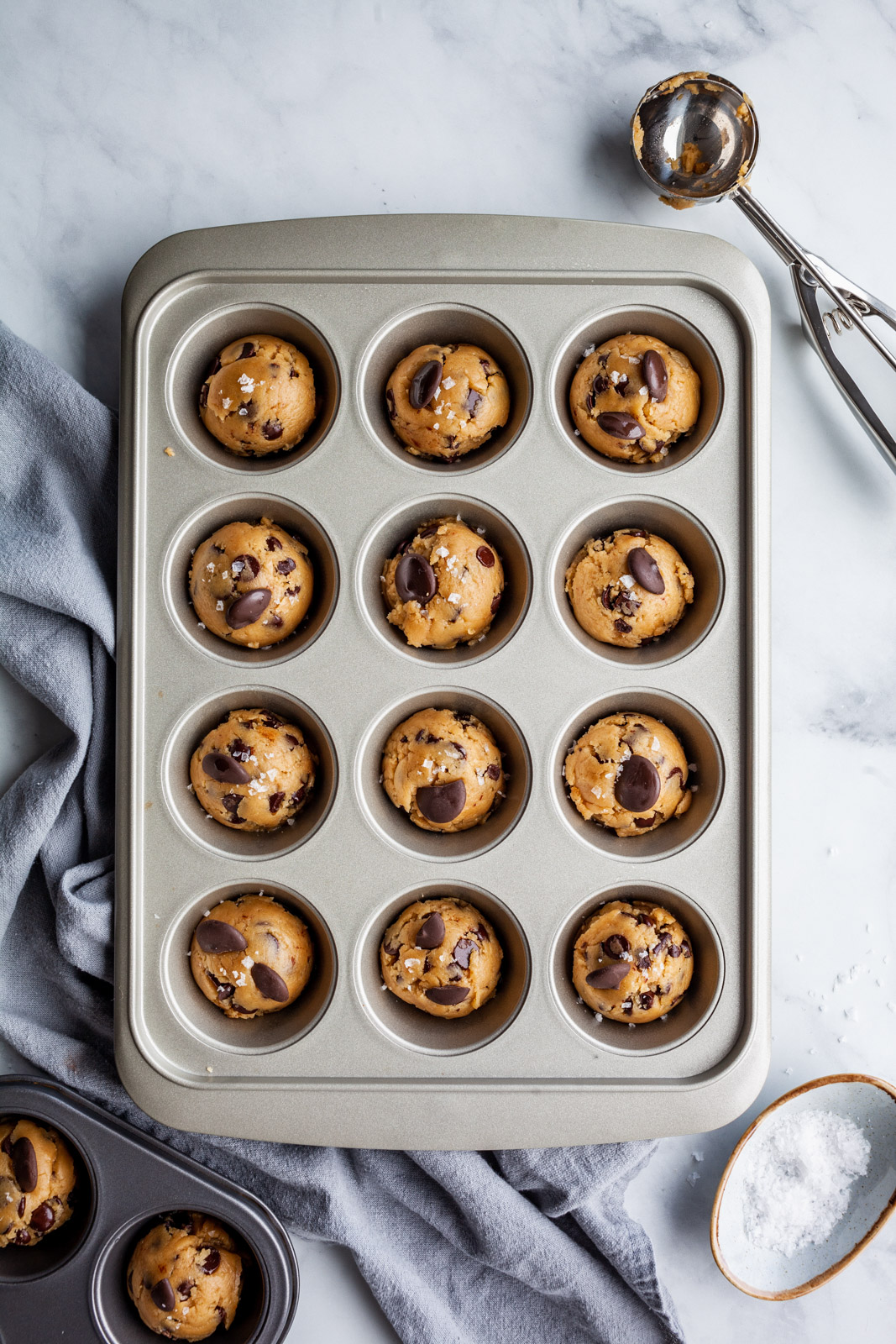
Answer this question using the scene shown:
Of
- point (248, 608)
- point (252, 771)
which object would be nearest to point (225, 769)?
point (252, 771)

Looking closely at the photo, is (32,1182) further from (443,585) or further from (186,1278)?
(443,585)

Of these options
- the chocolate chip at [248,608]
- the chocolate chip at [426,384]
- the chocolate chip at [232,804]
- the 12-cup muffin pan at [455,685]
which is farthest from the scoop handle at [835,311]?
the chocolate chip at [232,804]

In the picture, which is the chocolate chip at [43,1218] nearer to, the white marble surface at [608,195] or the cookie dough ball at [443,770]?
the white marble surface at [608,195]

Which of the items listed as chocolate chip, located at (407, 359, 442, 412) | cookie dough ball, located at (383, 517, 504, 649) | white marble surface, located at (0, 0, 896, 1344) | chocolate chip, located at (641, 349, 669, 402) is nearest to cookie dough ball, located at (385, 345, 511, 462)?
chocolate chip, located at (407, 359, 442, 412)

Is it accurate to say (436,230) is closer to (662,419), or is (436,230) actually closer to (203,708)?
(662,419)

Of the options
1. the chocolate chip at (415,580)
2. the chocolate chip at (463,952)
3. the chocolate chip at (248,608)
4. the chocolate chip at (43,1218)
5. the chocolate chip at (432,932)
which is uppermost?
the chocolate chip at (415,580)

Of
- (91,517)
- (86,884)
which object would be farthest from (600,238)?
(86,884)

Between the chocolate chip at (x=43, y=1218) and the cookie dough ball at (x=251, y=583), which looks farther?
the chocolate chip at (x=43, y=1218)
